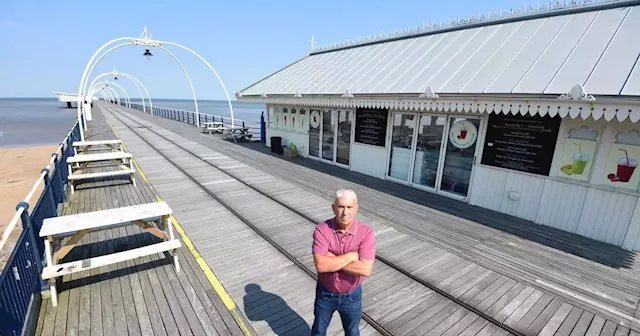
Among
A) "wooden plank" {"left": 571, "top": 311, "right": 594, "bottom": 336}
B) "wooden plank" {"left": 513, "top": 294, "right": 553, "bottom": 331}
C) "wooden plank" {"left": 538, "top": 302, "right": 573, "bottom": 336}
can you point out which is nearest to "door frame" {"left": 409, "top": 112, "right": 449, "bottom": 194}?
"wooden plank" {"left": 513, "top": 294, "right": 553, "bottom": 331}

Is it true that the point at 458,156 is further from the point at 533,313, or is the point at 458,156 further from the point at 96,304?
the point at 96,304

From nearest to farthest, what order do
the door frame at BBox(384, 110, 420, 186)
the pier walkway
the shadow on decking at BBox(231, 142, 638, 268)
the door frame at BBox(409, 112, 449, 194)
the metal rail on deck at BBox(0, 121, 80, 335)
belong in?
the metal rail on deck at BBox(0, 121, 80, 335)
the pier walkway
the shadow on decking at BBox(231, 142, 638, 268)
the door frame at BBox(409, 112, 449, 194)
the door frame at BBox(384, 110, 420, 186)

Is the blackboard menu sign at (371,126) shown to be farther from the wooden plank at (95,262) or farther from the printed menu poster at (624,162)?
the wooden plank at (95,262)

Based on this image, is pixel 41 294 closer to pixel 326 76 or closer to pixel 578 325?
pixel 578 325

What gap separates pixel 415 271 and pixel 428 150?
484 cm

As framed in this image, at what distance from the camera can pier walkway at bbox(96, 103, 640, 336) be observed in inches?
137

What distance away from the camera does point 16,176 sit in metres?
16.0

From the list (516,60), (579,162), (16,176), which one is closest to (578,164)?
(579,162)

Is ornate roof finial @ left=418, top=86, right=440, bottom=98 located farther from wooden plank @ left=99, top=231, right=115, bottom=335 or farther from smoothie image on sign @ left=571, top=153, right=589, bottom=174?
wooden plank @ left=99, top=231, right=115, bottom=335

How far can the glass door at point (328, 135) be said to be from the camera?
11.5 m

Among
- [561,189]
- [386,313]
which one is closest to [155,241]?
[386,313]

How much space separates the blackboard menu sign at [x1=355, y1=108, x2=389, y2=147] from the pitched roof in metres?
0.92

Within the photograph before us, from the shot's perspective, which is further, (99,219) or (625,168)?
(625,168)

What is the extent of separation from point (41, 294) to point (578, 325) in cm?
654
